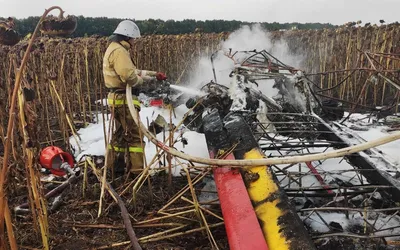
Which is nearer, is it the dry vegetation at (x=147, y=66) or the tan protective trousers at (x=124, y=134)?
the tan protective trousers at (x=124, y=134)

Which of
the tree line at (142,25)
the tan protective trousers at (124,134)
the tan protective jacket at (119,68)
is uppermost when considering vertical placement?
the tree line at (142,25)

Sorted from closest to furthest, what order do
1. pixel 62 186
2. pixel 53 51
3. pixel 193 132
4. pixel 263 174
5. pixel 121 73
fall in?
pixel 263 174, pixel 62 186, pixel 121 73, pixel 193 132, pixel 53 51

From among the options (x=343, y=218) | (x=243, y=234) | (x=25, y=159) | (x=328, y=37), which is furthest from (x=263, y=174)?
(x=328, y=37)

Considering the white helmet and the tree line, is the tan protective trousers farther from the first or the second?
the tree line

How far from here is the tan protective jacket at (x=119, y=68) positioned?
463 cm

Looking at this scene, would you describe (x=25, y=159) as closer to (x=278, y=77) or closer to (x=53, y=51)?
(x=278, y=77)

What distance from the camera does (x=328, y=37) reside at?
1210 centimetres

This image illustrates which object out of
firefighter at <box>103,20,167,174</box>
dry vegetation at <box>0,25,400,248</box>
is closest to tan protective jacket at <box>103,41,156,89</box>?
firefighter at <box>103,20,167,174</box>

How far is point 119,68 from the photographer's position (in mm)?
4641

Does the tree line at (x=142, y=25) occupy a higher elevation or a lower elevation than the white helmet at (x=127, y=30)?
higher

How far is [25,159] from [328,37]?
11.5m

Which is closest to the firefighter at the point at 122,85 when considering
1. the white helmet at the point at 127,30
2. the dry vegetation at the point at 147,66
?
the white helmet at the point at 127,30

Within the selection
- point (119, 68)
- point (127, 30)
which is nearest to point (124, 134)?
point (119, 68)

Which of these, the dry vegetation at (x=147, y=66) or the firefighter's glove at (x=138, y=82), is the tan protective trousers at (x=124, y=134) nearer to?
the firefighter's glove at (x=138, y=82)
